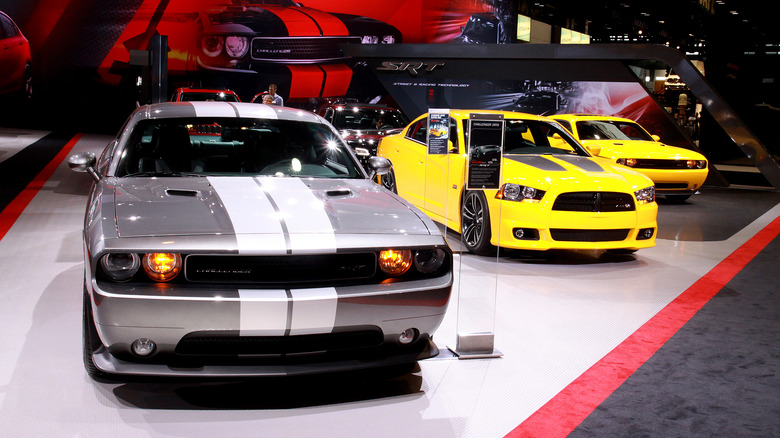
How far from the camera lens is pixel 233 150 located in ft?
12.6

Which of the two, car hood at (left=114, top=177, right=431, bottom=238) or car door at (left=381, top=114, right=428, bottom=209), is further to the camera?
car door at (left=381, top=114, right=428, bottom=209)

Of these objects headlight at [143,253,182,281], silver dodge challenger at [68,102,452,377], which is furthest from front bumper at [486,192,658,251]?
headlight at [143,253,182,281]

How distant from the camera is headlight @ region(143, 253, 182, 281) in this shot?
2521 mm

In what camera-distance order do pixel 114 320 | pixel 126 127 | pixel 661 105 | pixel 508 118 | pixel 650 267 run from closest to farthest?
pixel 114 320
pixel 126 127
pixel 650 267
pixel 508 118
pixel 661 105

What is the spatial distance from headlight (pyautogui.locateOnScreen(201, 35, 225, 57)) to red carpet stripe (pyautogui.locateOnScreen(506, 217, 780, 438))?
50.2 feet

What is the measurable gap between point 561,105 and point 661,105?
2.20m

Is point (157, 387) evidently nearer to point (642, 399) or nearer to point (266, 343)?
point (266, 343)

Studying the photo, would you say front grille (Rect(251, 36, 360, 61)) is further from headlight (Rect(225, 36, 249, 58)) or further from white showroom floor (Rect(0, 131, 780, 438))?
white showroom floor (Rect(0, 131, 780, 438))

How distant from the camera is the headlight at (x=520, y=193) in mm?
5586

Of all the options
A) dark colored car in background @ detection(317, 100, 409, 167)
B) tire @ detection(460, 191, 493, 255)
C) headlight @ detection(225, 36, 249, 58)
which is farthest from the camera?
headlight @ detection(225, 36, 249, 58)

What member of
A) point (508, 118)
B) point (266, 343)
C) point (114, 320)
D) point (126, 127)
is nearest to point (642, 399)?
point (266, 343)

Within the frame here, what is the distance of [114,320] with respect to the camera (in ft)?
7.99

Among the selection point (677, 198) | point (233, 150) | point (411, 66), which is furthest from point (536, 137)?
point (411, 66)

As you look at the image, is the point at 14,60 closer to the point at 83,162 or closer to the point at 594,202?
the point at 83,162
